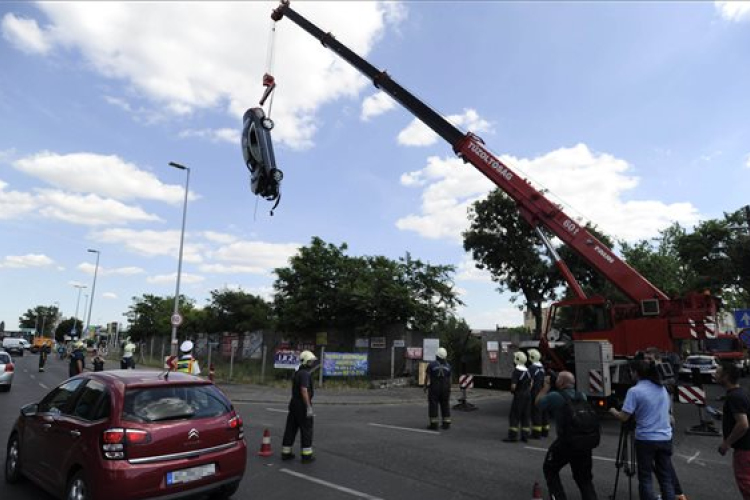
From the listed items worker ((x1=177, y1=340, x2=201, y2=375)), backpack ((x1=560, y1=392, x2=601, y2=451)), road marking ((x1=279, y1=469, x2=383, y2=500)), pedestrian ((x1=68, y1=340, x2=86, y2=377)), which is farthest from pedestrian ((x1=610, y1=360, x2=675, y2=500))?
pedestrian ((x1=68, y1=340, x2=86, y2=377))

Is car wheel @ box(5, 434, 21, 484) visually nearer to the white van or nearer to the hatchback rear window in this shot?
the hatchback rear window

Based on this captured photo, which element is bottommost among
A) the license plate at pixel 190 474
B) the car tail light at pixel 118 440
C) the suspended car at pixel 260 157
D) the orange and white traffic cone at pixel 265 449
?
the orange and white traffic cone at pixel 265 449

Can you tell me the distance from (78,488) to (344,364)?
58.1 feet

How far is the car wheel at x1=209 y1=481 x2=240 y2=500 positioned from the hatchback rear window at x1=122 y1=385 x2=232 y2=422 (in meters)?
0.78

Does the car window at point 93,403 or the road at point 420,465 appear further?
the road at point 420,465

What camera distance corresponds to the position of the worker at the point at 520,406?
399 inches

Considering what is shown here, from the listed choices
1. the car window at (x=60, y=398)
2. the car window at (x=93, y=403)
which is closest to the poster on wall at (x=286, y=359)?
the car window at (x=60, y=398)

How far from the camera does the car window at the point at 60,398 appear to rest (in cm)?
580

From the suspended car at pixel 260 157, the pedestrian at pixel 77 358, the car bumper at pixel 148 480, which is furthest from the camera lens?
the pedestrian at pixel 77 358

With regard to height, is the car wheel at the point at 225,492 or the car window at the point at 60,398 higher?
the car window at the point at 60,398

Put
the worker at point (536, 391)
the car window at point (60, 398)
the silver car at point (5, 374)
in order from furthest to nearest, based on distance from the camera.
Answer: the silver car at point (5, 374)
the worker at point (536, 391)
the car window at point (60, 398)

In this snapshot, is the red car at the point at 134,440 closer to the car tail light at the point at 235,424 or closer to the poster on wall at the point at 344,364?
the car tail light at the point at 235,424

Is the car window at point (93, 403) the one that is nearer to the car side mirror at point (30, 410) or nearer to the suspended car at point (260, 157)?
the car side mirror at point (30, 410)

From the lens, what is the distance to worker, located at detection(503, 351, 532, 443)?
1013cm
